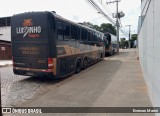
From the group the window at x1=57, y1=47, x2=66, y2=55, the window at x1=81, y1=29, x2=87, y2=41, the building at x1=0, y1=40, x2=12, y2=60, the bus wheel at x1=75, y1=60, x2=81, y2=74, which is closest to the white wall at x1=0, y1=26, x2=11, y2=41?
the building at x1=0, y1=40, x2=12, y2=60

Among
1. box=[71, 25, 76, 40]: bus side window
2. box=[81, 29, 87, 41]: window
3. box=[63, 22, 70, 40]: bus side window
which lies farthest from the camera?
box=[81, 29, 87, 41]: window

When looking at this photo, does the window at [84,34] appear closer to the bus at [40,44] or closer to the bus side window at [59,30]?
the bus at [40,44]

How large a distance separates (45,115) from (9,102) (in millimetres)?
1839

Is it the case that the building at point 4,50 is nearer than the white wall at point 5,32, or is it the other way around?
the building at point 4,50

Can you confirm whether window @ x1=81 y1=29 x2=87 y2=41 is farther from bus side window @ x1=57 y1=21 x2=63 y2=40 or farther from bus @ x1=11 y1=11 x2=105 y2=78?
bus side window @ x1=57 y1=21 x2=63 y2=40

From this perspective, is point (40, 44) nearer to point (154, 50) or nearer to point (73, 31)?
point (73, 31)

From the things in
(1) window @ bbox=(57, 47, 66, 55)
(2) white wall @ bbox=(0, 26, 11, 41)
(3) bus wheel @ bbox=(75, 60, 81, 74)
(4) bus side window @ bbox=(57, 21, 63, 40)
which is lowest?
(3) bus wheel @ bbox=(75, 60, 81, 74)

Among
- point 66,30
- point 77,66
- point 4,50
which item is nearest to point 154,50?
point 66,30

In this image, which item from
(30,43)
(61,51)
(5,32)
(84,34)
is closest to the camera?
(30,43)

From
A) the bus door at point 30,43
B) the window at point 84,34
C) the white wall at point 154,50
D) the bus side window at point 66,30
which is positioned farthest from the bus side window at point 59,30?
the white wall at point 154,50

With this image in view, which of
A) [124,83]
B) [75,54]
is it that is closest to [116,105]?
[124,83]

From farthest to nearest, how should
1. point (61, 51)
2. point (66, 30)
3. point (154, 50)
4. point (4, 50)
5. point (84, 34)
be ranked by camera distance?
1. point (4, 50)
2. point (84, 34)
3. point (66, 30)
4. point (61, 51)
5. point (154, 50)

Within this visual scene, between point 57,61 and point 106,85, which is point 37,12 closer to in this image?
point 57,61

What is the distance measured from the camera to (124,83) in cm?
934
